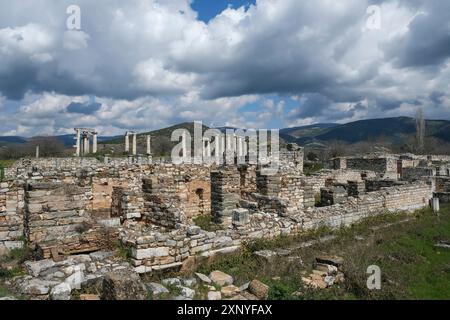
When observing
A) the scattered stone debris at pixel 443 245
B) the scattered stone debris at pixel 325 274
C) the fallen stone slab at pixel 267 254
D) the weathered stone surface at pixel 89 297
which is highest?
the weathered stone surface at pixel 89 297

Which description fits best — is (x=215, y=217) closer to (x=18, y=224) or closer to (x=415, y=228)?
(x=18, y=224)

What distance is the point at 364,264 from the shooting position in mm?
8242

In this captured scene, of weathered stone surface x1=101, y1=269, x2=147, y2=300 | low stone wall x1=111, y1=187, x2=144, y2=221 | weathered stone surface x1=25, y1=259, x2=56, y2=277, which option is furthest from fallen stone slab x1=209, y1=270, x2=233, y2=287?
low stone wall x1=111, y1=187, x2=144, y2=221

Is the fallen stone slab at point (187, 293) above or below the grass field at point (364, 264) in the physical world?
above

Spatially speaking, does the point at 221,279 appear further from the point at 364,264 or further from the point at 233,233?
the point at 364,264

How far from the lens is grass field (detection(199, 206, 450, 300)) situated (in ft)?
21.9

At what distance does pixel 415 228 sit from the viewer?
1282cm

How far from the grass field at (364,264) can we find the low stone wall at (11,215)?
530cm

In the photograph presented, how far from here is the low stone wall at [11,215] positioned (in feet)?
29.9

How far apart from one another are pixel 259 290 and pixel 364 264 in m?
3.51

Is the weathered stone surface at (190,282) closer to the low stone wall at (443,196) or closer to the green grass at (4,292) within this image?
the green grass at (4,292)

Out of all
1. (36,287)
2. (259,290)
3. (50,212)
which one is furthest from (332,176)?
(36,287)

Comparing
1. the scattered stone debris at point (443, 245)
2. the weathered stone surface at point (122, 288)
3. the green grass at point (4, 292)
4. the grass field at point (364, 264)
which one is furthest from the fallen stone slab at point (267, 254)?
the scattered stone debris at point (443, 245)

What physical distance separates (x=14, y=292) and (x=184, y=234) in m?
3.47
